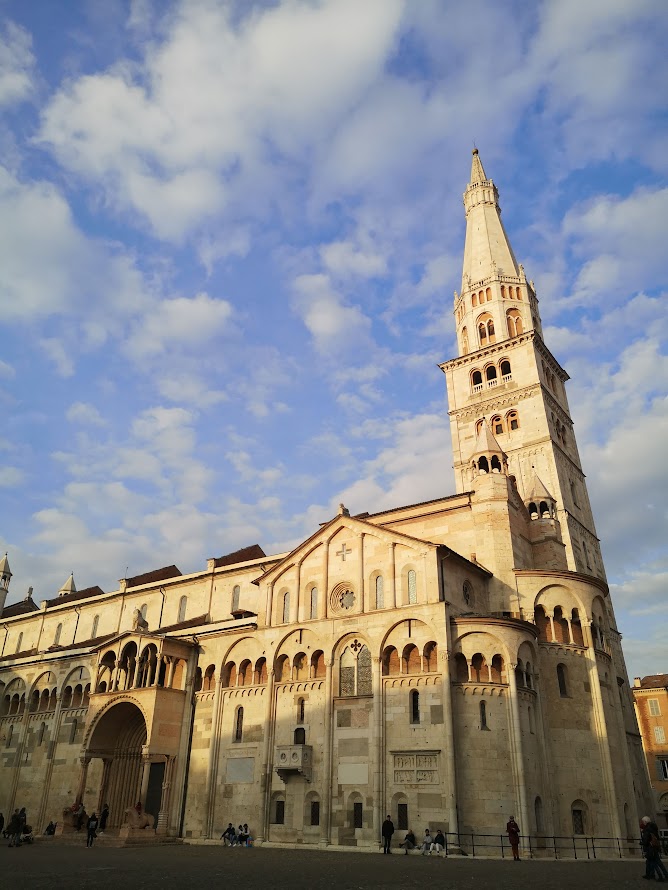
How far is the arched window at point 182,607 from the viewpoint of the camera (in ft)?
154

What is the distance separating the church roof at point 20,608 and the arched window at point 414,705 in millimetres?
48864

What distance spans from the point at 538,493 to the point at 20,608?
5399 cm

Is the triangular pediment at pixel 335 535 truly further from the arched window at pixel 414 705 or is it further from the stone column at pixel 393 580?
the arched window at pixel 414 705

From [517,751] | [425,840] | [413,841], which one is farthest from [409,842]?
[517,751]

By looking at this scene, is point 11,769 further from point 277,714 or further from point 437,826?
point 437,826

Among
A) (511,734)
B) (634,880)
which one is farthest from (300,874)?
(511,734)

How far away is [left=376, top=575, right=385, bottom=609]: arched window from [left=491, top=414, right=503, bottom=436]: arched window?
21.2 metres

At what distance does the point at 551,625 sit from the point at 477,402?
2321 cm

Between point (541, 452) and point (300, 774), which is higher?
point (541, 452)

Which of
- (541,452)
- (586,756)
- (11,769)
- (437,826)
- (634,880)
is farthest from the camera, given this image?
(541,452)

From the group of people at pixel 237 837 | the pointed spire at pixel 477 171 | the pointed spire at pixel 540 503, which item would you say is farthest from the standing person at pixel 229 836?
→ the pointed spire at pixel 477 171

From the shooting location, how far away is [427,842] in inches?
994

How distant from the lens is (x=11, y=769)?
43.0m

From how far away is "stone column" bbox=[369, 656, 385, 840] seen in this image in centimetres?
2727
